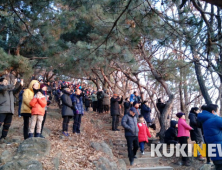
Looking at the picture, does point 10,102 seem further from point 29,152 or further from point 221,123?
point 221,123

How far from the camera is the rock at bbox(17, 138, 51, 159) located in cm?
448

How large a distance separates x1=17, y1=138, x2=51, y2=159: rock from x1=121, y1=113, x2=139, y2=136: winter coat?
7.63 ft

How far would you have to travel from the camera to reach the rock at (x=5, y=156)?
4.33m

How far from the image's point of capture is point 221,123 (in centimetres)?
372

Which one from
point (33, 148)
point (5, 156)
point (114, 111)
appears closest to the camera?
point (5, 156)

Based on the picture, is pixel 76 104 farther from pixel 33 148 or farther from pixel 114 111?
pixel 33 148

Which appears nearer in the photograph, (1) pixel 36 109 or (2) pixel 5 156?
(2) pixel 5 156

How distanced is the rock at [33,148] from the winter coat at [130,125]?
2325 mm

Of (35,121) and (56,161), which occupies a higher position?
(35,121)

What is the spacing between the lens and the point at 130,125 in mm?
6254

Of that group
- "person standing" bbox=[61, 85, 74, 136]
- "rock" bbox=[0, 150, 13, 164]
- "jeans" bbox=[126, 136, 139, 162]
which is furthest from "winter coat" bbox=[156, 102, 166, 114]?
"rock" bbox=[0, 150, 13, 164]

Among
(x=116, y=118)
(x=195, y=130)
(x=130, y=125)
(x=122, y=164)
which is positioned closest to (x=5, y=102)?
(x=130, y=125)

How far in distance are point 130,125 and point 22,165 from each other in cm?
321

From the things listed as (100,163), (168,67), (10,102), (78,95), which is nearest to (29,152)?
(10,102)
